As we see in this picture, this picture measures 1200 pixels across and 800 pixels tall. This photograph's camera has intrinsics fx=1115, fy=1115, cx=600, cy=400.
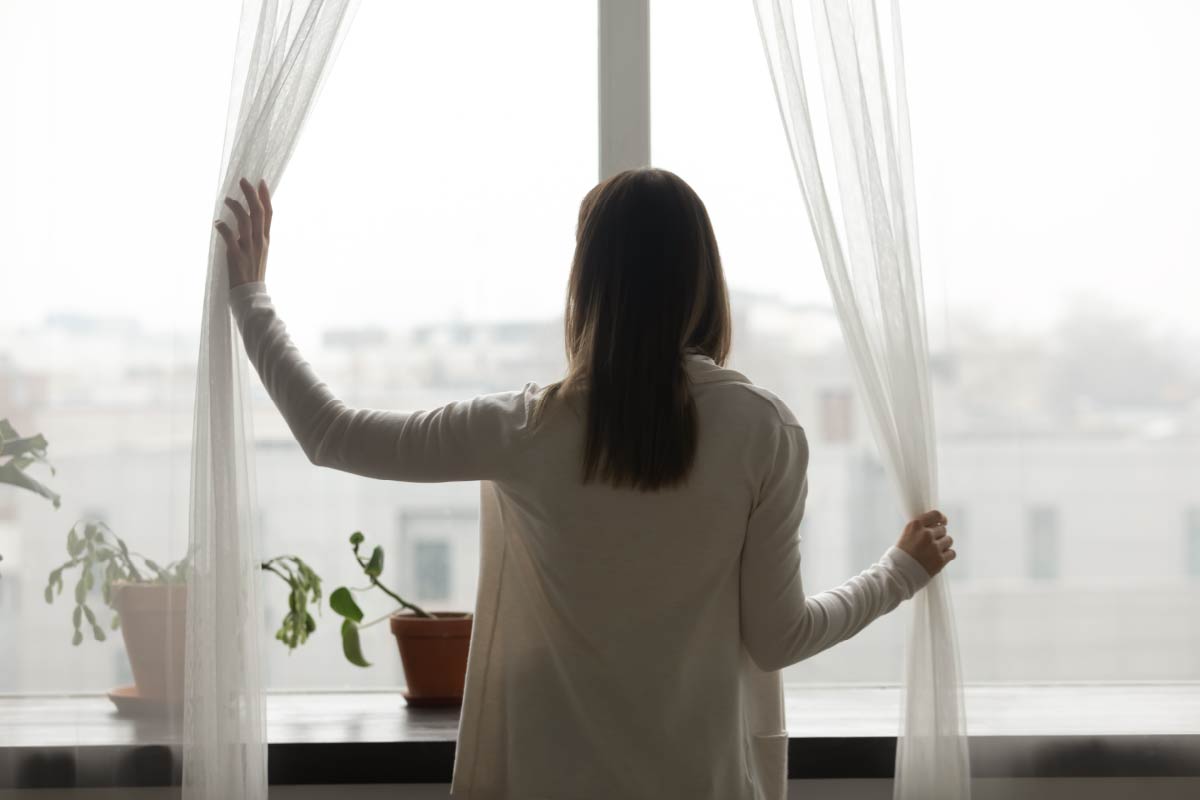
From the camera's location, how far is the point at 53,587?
5.53ft

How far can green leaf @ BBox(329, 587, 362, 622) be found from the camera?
71.4 inches

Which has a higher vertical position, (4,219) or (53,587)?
(4,219)

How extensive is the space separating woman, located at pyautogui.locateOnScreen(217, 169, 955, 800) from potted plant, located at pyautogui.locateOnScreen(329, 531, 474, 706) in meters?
0.47

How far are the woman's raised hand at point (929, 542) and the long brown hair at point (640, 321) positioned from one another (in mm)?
452

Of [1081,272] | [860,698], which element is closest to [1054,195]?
[1081,272]

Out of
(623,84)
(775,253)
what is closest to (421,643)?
(775,253)

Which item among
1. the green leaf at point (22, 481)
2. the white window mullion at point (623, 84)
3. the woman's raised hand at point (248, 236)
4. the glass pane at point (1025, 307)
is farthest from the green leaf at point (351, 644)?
the white window mullion at point (623, 84)

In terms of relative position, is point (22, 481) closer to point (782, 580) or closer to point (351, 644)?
point (351, 644)

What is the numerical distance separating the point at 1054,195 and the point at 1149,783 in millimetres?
941

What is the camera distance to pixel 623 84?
1.88m

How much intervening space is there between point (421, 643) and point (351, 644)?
128 mm

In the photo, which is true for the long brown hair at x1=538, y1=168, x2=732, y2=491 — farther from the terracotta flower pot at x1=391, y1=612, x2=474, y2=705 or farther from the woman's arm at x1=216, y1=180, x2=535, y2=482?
the terracotta flower pot at x1=391, y1=612, x2=474, y2=705

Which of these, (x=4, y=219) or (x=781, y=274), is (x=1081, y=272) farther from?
(x=4, y=219)

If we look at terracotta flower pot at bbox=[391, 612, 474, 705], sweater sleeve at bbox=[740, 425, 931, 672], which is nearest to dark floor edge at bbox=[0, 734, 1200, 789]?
terracotta flower pot at bbox=[391, 612, 474, 705]
